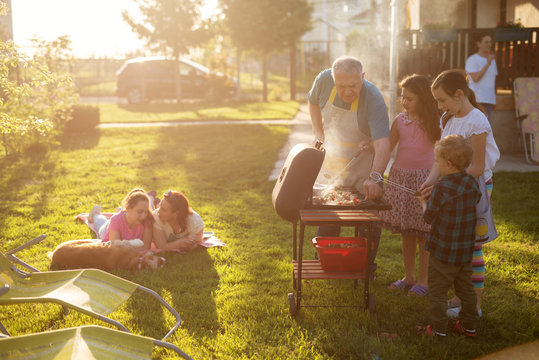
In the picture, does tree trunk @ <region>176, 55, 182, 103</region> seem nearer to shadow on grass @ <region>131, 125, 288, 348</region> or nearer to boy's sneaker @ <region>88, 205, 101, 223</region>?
shadow on grass @ <region>131, 125, 288, 348</region>

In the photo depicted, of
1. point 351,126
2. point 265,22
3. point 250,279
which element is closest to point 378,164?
point 351,126

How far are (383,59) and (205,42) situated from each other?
340 inches

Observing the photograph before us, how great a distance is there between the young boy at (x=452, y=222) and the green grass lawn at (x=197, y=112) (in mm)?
12354

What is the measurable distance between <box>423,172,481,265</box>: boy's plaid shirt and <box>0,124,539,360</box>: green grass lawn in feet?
1.97

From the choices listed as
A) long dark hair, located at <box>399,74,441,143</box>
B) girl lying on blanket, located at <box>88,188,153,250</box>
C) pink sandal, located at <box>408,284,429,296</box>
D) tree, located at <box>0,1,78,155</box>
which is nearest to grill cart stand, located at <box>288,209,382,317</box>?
pink sandal, located at <box>408,284,429,296</box>

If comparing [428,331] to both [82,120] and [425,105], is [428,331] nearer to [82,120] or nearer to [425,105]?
[425,105]

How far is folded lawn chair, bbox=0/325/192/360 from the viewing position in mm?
2369

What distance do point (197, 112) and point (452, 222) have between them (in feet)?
47.0

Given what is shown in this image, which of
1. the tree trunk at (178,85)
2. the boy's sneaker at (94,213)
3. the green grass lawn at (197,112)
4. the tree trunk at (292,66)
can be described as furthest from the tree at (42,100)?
the tree trunk at (292,66)

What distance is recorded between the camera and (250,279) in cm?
453

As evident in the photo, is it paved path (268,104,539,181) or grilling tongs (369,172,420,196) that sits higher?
grilling tongs (369,172,420,196)

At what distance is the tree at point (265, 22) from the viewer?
20125 mm

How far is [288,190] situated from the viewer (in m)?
3.53

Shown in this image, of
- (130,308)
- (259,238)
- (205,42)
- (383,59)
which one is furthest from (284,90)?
(130,308)
